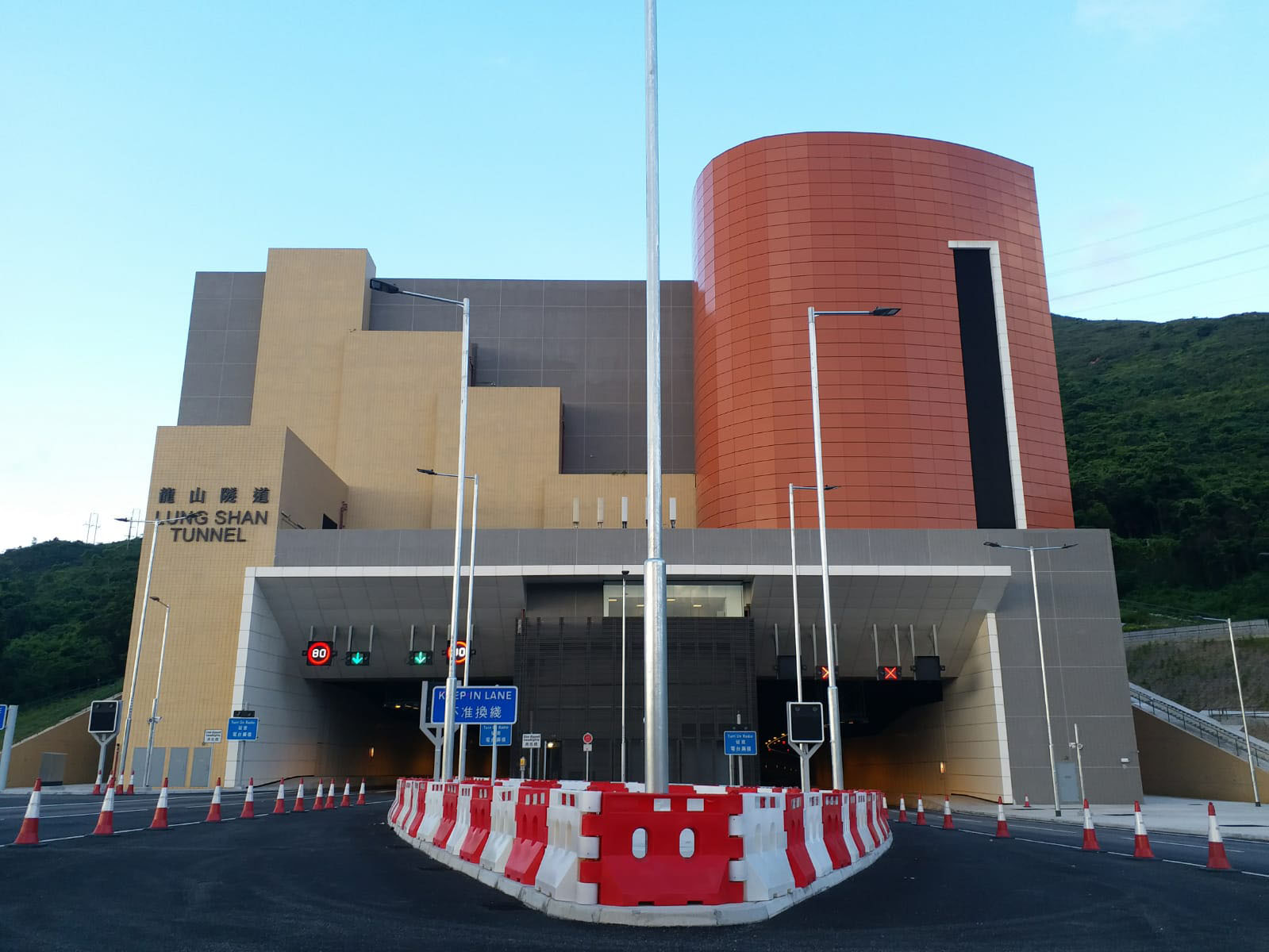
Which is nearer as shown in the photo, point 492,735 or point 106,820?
point 106,820

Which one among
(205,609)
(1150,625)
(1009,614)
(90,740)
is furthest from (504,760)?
(1150,625)

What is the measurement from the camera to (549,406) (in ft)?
191

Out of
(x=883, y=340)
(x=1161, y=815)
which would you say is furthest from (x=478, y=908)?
(x=883, y=340)

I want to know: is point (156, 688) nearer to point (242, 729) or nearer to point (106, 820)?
point (242, 729)

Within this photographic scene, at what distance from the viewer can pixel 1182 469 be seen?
101 m

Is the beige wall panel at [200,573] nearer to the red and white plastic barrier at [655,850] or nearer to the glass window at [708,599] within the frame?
the glass window at [708,599]

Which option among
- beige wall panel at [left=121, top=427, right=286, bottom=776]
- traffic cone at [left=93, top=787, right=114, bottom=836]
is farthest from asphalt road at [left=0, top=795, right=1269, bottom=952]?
beige wall panel at [left=121, top=427, right=286, bottom=776]

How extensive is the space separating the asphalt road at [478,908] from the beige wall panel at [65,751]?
4246 cm

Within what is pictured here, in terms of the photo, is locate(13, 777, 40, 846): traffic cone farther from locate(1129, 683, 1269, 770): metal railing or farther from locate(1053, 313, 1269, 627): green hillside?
locate(1053, 313, 1269, 627): green hillside

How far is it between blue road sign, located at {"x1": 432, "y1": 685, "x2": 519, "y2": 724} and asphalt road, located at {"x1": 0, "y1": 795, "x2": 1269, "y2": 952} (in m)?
6.69

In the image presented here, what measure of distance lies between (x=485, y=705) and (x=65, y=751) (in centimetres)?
4242

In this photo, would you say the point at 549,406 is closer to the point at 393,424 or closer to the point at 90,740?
the point at 393,424

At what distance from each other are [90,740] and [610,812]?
56.9m

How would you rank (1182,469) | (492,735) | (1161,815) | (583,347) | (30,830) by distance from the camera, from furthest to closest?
(1182,469)
(583,347)
(1161,815)
(492,735)
(30,830)
